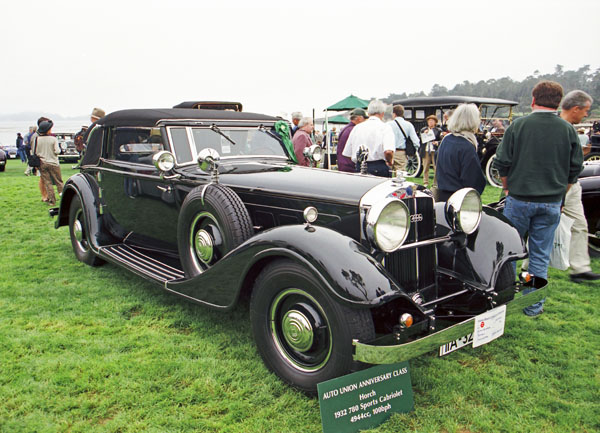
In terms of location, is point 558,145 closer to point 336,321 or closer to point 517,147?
point 517,147

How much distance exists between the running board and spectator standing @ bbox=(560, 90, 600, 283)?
3846 millimetres

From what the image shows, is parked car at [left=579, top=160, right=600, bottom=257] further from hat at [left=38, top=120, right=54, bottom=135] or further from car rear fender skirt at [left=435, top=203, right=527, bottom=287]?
hat at [left=38, top=120, right=54, bottom=135]

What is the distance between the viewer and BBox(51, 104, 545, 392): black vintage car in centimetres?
245

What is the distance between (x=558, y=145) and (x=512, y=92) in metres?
72.7

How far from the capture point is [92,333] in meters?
3.61

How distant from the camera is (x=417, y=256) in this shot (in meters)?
3.09

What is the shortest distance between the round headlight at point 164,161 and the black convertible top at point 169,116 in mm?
489

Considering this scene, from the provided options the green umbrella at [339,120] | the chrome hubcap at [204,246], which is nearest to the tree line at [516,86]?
the green umbrella at [339,120]

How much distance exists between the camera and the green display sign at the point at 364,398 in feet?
7.59

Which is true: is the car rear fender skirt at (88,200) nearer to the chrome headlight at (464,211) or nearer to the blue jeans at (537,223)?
the chrome headlight at (464,211)

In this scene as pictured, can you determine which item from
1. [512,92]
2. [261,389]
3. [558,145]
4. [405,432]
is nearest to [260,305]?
[261,389]

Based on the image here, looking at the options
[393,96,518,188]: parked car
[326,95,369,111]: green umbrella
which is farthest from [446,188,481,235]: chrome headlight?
[326,95,369,111]: green umbrella

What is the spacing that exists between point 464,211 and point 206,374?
215 centimetres

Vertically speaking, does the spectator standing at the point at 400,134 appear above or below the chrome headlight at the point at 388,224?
above
